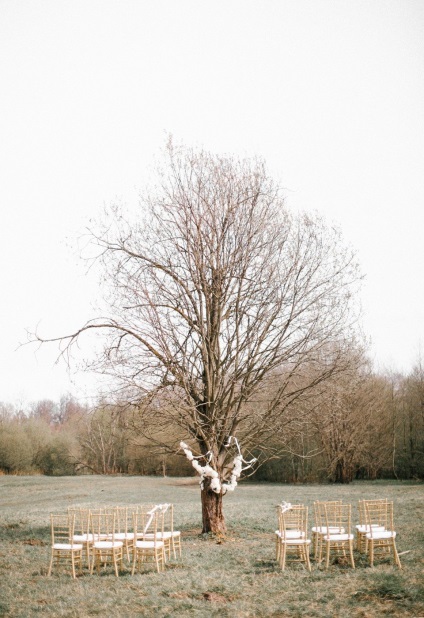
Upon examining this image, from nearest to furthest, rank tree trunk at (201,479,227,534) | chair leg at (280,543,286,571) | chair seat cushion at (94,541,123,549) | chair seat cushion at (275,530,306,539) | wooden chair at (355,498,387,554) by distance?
chair leg at (280,543,286,571) → chair seat cushion at (94,541,123,549) → chair seat cushion at (275,530,306,539) → wooden chair at (355,498,387,554) → tree trunk at (201,479,227,534)

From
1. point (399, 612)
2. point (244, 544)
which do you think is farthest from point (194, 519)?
point (399, 612)

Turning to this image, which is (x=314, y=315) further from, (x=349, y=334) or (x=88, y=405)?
(x=88, y=405)

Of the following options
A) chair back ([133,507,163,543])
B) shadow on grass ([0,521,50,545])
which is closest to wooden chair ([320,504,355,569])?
chair back ([133,507,163,543])

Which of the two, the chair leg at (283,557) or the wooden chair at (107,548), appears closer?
the chair leg at (283,557)

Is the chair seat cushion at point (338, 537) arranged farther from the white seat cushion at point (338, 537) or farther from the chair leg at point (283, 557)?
the chair leg at point (283, 557)

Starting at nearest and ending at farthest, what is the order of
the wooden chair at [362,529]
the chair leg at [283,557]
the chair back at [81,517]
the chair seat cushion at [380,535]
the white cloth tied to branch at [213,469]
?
1. the chair seat cushion at [380,535]
2. the chair leg at [283,557]
3. the wooden chair at [362,529]
4. the chair back at [81,517]
5. the white cloth tied to branch at [213,469]

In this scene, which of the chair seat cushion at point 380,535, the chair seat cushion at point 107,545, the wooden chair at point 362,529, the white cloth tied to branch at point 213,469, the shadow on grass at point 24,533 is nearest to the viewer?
the chair seat cushion at point 380,535

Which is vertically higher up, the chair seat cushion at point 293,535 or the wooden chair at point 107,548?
the chair seat cushion at point 293,535

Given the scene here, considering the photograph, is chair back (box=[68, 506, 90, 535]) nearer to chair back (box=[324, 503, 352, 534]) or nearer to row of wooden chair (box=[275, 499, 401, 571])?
row of wooden chair (box=[275, 499, 401, 571])

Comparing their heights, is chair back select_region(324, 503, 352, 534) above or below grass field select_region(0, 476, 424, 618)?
above

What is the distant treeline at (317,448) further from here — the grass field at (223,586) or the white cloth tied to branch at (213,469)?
the grass field at (223,586)

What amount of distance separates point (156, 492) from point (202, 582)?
23.8 meters

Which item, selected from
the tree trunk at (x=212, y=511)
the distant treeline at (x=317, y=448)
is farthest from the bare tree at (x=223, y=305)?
the distant treeline at (x=317, y=448)

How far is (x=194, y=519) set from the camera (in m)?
17.9
